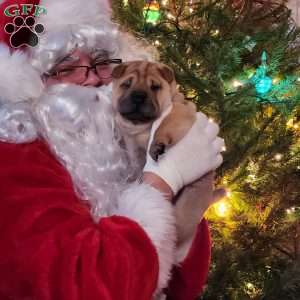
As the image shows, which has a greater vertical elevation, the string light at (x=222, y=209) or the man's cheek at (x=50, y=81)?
the man's cheek at (x=50, y=81)

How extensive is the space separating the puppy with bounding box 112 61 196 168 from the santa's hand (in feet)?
0.11

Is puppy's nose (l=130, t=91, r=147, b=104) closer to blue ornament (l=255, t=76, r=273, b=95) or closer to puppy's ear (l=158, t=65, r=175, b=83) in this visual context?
puppy's ear (l=158, t=65, r=175, b=83)

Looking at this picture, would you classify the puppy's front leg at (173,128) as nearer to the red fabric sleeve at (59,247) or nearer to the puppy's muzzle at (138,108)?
the puppy's muzzle at (138,108)

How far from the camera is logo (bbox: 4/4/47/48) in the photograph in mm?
1209

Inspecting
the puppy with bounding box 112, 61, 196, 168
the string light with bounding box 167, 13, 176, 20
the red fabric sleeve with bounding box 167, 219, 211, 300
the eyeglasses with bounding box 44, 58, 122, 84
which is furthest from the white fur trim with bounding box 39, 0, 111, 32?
the red fabric sleeve with bounding box 167, 219, 211, 300

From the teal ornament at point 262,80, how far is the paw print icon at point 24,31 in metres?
0.79

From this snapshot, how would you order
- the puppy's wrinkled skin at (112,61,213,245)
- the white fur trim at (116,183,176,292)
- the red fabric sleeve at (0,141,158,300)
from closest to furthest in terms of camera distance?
the red fabric sleeve at (0,141,158,300) → the white fur trim at (116,183,176,292) → the puppy's wrinkled skin at (112,61,213,245)

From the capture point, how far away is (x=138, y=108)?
1186mm

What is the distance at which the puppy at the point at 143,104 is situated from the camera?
3.79 feet

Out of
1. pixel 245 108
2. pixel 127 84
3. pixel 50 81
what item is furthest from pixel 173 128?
pixel 245 108

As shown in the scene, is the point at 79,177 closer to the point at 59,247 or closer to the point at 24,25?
the point at 59,247

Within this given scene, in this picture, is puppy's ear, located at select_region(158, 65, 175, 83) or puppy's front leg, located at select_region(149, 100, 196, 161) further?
puppy's ear, located at select_region(158, 65, 175, 83)

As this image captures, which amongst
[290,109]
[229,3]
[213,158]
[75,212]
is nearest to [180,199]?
[213,158]

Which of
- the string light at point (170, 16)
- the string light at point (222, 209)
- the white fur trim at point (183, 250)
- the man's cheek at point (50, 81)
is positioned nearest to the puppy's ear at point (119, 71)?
the man's cheek at point (50, 81)
